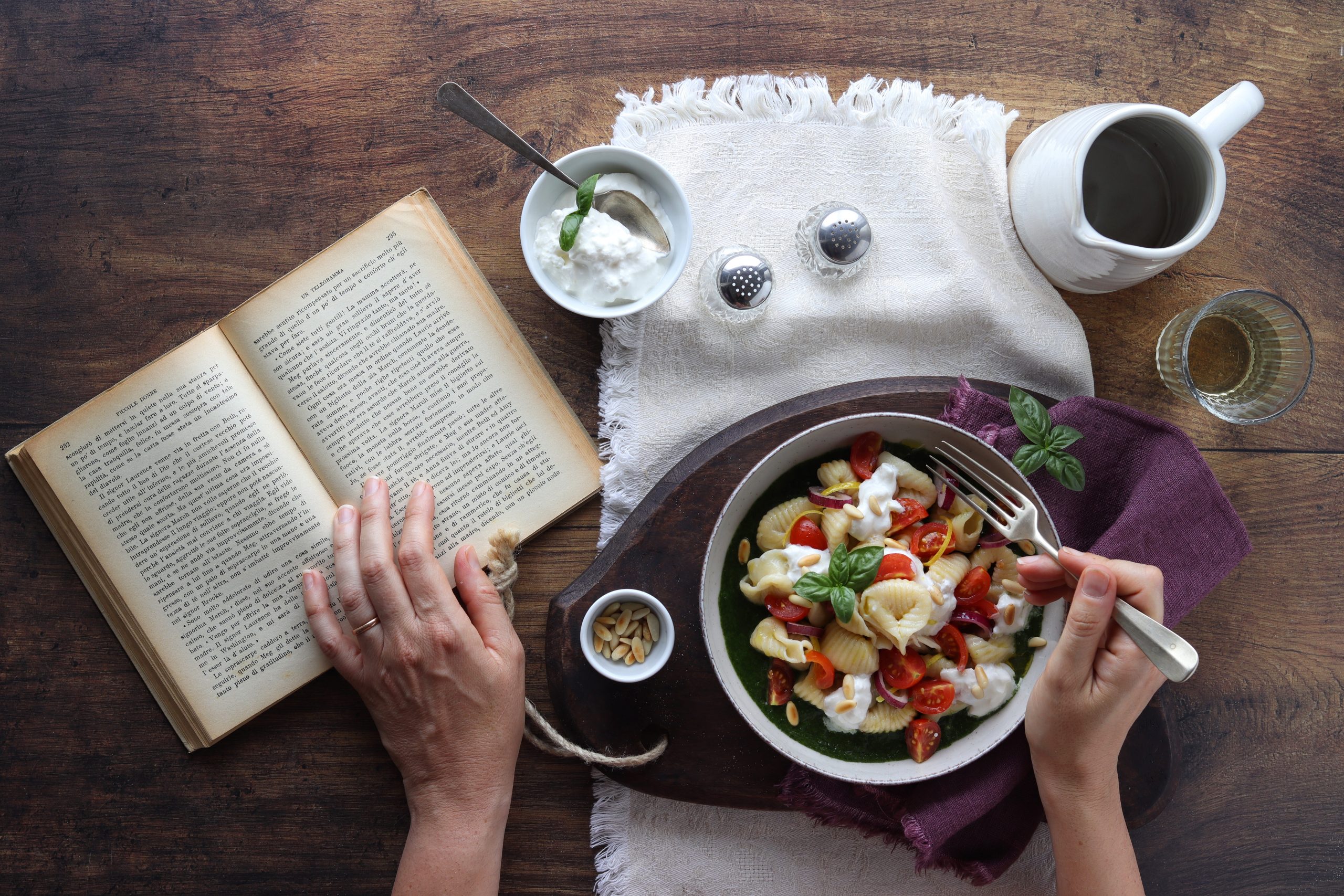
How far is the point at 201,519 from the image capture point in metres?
1.61

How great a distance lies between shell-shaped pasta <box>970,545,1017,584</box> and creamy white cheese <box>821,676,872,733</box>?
0.31m

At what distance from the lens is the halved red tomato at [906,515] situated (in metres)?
1.48

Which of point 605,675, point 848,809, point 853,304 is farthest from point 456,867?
point 853,304

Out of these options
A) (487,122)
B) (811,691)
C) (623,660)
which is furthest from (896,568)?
(487,122)

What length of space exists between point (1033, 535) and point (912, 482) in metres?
0.23

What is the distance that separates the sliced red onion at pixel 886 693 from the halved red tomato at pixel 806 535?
26 centimetres

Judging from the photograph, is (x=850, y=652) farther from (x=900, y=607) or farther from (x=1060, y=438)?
(x=1060, y=438)

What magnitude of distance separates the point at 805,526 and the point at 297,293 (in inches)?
44.4

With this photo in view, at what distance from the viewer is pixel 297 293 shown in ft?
5.32

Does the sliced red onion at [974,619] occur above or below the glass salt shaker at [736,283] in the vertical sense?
below

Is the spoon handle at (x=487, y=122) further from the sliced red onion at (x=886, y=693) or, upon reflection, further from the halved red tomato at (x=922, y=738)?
the halved red tomato at (x=922, y=738)

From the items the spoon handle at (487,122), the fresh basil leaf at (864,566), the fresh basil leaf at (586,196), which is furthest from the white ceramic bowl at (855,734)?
the spoon handle at (487,122)

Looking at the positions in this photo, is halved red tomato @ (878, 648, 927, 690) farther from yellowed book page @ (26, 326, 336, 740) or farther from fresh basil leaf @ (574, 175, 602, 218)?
yellowed book page @ (26, 326, 336, 740)

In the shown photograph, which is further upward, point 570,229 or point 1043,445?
point 570,229
